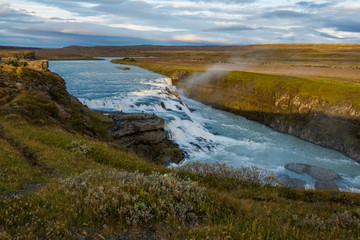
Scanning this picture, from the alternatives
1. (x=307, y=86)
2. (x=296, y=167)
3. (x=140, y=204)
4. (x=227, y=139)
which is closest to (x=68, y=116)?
(x=140, y=204)

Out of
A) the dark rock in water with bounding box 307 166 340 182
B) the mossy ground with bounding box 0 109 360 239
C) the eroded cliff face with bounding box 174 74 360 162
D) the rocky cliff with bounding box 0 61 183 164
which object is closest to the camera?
the mossy ground with bounding box 0 109 360 239

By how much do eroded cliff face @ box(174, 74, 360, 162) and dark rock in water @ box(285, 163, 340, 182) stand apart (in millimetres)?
9451

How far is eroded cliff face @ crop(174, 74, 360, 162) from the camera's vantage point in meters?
35.5

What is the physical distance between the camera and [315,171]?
2645 centimetres

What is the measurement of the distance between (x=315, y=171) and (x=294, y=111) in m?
20.2

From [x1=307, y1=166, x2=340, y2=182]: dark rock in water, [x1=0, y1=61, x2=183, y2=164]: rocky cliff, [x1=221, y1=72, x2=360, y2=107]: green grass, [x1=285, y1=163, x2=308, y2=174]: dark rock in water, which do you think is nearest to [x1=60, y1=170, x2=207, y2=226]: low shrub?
[x1=0, y1=61, x2=183, y2=164]: rocky cliff

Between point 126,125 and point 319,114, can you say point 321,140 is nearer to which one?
point 319,114

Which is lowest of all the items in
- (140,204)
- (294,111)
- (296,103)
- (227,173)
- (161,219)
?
(294,111)

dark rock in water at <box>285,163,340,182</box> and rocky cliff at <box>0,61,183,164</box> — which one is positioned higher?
rocky cliff at <box>0,61,183,164</box>

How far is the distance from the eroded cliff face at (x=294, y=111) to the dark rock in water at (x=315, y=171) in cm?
945

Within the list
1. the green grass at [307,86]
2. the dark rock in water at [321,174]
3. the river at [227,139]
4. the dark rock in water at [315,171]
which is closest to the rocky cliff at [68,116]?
the river at [227,139]

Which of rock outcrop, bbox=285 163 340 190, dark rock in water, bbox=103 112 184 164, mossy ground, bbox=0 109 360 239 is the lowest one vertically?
rock outcrop, bbox=285 163 340 190

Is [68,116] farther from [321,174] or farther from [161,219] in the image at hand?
[321,174]

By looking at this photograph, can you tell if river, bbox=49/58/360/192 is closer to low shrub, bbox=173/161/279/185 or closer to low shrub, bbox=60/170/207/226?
low shrub, bbox=173/161/279/185
